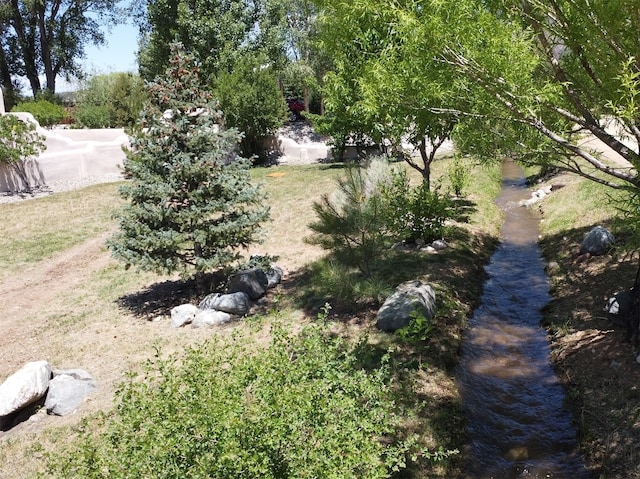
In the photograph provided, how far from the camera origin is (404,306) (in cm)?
816

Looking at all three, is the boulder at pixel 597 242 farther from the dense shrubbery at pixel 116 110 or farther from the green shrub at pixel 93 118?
the green shrub at pixel 93 118

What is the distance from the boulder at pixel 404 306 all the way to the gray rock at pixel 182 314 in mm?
3304

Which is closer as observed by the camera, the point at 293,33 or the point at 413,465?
the point at 413,465

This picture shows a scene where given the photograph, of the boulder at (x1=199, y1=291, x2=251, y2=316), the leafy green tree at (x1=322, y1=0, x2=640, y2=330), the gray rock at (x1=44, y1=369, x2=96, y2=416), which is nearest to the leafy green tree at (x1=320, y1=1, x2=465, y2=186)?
the leafy green tree at (x1=322, y1=0, x2=640, y2=330)

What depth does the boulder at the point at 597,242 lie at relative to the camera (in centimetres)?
1020

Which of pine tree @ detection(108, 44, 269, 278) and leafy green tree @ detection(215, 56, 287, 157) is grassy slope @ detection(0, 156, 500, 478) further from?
leafy green tree @ detection(215, 56, 287, 157)

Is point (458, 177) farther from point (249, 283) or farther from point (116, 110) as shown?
point (116, 110)

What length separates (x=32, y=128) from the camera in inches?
804

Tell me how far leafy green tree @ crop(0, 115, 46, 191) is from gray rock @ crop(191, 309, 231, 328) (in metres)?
14.8

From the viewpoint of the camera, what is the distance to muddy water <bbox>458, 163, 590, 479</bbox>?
18.9ft

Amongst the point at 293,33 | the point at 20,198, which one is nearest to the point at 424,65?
the point at 20,198

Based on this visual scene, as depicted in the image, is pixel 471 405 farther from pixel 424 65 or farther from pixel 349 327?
pixel 424 65

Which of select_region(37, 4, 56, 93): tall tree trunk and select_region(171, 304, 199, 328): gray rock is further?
select_region(37, 4, 56, 93): tall tree trunk

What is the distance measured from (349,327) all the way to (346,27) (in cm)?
495
